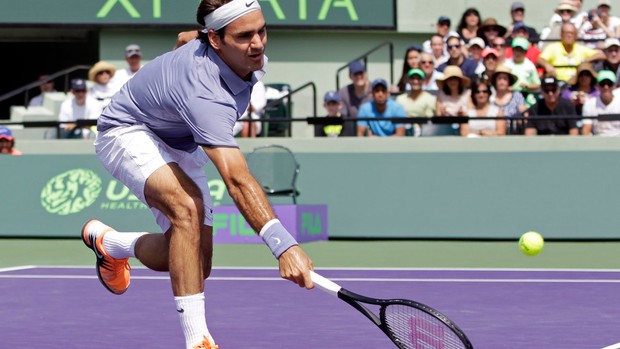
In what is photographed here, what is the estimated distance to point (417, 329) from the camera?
5344 millimetres

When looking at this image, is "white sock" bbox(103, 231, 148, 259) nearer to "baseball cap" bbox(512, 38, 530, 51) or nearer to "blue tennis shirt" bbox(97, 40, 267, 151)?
"blue tennis shirt" bbox(97, 40, 267, 151)

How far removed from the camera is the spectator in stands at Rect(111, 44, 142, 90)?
15.9m

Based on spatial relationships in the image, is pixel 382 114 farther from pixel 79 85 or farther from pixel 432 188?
pixel 79 85

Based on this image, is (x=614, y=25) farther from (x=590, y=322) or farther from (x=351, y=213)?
(x=590, y=322)

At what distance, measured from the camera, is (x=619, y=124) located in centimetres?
1378

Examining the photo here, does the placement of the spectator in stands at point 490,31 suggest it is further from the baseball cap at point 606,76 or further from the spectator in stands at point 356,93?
the baseball cap at point 606,76

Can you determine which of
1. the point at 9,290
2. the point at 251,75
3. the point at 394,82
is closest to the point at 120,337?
the point at 251,75

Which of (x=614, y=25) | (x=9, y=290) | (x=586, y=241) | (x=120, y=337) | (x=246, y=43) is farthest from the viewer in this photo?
(x=614, y=25)

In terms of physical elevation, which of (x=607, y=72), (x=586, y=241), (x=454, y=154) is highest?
(x=607, y=72)

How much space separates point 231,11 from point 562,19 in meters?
11.4

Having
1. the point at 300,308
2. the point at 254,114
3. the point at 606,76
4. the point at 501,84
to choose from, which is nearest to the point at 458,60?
the point at 501,84

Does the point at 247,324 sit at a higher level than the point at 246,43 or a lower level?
lower

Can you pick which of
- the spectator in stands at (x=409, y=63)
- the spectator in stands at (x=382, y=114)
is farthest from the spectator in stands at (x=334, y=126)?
the spectator in stands at (x=409, y=63)

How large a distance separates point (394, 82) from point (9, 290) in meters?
9.46
